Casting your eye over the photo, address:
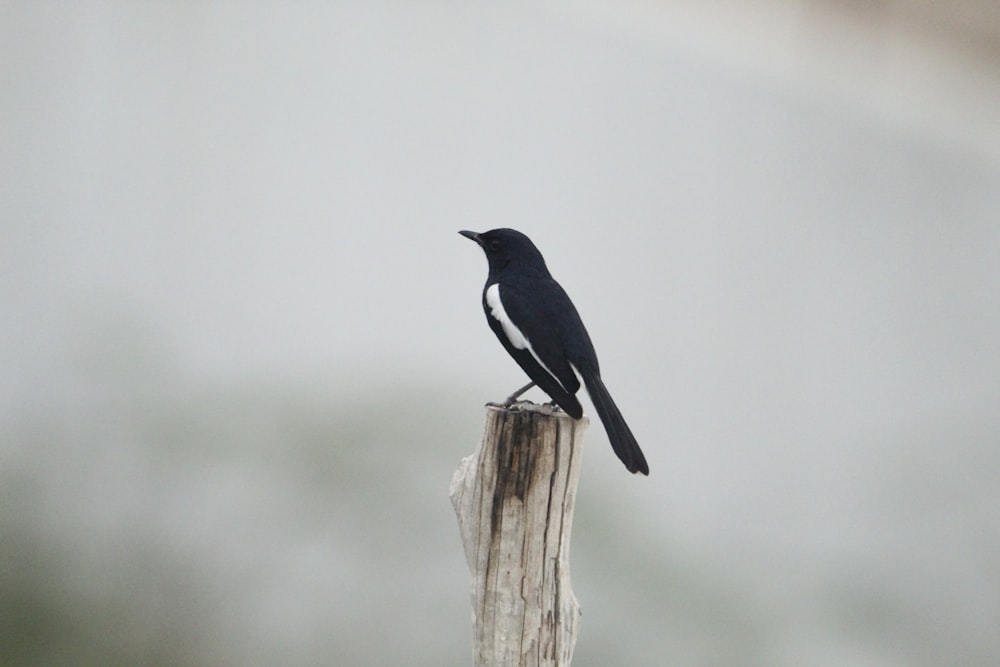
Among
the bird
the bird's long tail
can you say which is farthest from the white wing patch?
the bird's long tail

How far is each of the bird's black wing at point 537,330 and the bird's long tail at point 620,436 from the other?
0.26 ft

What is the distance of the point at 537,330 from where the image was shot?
245cm

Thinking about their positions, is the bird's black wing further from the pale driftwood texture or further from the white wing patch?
the pale driftwood texture

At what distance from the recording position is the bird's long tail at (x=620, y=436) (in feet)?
7.44

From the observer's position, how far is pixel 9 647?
4.45 m

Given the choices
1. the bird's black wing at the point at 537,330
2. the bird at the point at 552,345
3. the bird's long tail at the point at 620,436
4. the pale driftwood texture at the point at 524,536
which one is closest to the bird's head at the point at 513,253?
the bird at the point at 552,345

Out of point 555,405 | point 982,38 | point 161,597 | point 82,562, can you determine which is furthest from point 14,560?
point 982,38

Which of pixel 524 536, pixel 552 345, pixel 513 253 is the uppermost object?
pixel 513 253

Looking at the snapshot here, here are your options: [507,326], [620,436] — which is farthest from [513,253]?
[620,436]

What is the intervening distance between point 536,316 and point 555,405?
23 centimetres

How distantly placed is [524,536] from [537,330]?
561 millimetres

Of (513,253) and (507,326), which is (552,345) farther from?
Answer: (513,253)

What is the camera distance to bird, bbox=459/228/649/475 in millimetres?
2291

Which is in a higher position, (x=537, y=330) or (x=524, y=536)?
(x=537, y=330)
